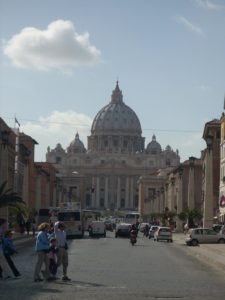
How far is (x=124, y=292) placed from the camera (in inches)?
701

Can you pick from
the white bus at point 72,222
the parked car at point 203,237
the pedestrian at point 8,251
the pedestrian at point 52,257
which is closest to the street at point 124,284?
the pedestrian at point 8,251

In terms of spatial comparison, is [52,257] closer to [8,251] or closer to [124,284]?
[8,251]

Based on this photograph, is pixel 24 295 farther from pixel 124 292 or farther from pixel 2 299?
pixel 124 292

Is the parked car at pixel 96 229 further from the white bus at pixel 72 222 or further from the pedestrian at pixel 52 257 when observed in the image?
the pedestrian at pixel 52 257

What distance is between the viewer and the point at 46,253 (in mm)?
21000

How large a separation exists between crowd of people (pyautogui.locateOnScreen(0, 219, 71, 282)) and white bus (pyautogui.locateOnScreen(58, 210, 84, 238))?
42.3 metres

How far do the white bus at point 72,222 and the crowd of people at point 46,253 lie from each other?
42307mm

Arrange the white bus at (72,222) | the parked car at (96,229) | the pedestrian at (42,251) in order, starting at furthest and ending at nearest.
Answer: the parked car at (96,229), the white bus at (72,222), the pedestrian at (42,251)

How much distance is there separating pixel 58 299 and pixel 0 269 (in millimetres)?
5947

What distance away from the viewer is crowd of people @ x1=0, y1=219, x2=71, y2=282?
20.9 m

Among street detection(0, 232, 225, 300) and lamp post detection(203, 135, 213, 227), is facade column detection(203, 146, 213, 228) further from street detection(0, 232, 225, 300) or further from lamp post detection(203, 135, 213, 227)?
street detection(0, 232, 225, 300)

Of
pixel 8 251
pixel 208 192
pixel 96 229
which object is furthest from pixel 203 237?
pixel 8 251

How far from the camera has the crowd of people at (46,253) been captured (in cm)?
2089

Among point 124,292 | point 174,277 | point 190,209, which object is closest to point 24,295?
point 124,292
